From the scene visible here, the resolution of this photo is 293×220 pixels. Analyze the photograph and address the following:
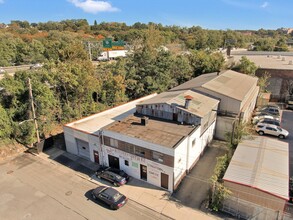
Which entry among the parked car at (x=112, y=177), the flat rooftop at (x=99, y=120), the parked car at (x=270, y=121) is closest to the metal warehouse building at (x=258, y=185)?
the parked car at (x=112, y=177)

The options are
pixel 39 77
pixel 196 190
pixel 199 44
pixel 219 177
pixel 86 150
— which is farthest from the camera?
pixel 199 44

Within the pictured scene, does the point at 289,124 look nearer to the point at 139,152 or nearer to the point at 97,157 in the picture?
the point at 139,152

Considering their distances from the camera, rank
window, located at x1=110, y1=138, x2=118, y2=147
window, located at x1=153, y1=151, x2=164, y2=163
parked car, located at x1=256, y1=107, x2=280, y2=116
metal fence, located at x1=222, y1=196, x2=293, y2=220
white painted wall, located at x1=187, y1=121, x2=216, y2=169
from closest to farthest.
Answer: metal fence, located at x1=222, y1=196, x2=293, y2=220
window, located at x1=153, y1=151, x2=164, y2=163
white painted wall, located at x1=187, y1=121, x2=216, y2=169
window, located at x1=110, y1=138, x2=118, y2=147
parked car, located at x1=256, y1=107, x2=280, y2=116

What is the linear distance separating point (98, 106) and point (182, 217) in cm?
2391

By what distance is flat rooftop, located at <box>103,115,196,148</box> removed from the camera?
A: 713 inches

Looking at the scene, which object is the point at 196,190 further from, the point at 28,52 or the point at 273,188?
the point at 28,52

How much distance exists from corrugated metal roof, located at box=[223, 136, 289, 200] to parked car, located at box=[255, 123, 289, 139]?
6914mm

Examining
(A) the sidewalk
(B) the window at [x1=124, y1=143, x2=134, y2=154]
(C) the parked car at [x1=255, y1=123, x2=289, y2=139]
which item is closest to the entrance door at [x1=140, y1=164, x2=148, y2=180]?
(A) the sidewalk

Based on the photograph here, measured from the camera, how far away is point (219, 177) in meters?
16.6

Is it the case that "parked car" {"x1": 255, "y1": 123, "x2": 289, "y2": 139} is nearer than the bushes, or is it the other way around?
the bushes

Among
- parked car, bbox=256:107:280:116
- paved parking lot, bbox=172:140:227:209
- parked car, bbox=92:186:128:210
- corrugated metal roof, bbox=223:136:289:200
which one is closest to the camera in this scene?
corrugated metal roof, bbox=223:136:289:200

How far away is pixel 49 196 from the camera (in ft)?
58.3

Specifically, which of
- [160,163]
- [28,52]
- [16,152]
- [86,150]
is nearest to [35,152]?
[16,152]

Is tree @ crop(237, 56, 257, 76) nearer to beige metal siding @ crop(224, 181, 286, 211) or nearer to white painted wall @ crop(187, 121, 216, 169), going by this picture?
white painted wall @ crop(187, 121, 216, 169)
